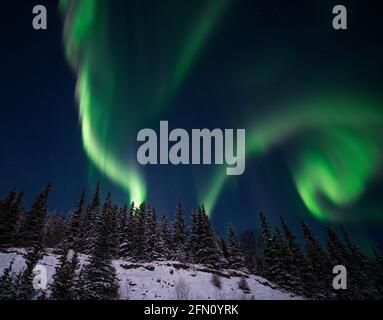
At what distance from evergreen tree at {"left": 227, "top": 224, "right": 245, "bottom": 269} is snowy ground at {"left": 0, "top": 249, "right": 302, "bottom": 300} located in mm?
8485

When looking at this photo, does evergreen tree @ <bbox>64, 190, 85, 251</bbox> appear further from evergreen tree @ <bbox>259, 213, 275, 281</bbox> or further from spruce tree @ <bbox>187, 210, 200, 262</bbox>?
evergreen tree @ <bbox>259, 213, 275, 281</bbox>

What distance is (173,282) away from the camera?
98.1 ft

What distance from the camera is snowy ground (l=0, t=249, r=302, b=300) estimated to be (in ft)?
82.3

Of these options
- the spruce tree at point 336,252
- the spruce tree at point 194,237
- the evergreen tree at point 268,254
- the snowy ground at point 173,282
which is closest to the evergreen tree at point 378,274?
the spruce tree at point 336,252

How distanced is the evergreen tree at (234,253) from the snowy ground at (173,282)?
27.8 ft

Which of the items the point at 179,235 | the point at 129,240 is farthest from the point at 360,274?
the point at 129,240

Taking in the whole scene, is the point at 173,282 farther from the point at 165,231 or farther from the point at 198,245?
the point at 165,231

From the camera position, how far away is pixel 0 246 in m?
34.1

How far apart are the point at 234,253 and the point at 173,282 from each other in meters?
21.0

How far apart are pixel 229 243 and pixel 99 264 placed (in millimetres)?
31788

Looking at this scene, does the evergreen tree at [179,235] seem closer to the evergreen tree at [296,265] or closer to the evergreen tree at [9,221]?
the evergreen tree at [296,265]

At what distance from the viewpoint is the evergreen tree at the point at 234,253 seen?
46.8m
